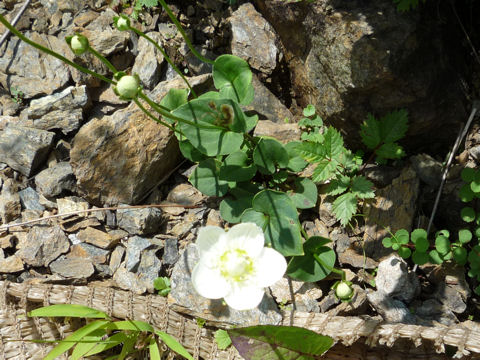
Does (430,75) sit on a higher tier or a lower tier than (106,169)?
higher

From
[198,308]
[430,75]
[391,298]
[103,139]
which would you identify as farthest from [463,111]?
[103,139]

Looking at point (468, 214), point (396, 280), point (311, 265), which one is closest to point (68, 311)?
point (311, 265)

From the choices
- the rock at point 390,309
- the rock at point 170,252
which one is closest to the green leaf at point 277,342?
the rock at point 390,309

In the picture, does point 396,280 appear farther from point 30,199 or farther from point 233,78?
point 30,199

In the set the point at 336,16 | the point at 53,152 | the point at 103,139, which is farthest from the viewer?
the point at 53,152

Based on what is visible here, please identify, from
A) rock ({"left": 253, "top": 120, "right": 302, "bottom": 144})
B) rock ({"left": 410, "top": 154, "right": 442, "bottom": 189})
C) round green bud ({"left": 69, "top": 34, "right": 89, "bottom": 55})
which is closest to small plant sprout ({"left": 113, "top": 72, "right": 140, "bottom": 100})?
round green bud ({"left": 69, "top": 34, "right": 89, "bottom": 55})

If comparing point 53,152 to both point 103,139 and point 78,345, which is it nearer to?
point 103,139
